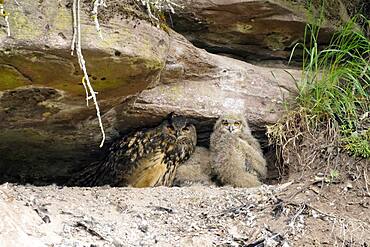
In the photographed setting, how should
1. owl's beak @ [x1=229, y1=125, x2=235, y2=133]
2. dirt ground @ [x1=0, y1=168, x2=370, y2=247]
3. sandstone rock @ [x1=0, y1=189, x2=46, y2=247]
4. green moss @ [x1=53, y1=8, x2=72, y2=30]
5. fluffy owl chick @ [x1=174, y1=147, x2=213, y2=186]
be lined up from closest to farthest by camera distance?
1. sandstone rock @ [x1=0, y1=189, x2=46, y2=247]
2. dirt ground @ [x1=0, y1=168, x2=370, y2=247]
3. green moss @ [x1=53, y1=8, x2=72, y2=30]
4. owl's beak @ [x1=229, y1=125, x2=235, y2=133]
5. fluffy owl chick @ [x1=174, y1=147, x2=213, y2=186]

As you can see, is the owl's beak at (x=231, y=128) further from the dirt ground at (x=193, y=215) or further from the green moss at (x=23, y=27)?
the green moss at (x=23, y=27)

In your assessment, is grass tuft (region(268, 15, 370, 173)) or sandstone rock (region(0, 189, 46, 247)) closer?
sandstone rock (region(0, 189, 46, 247))

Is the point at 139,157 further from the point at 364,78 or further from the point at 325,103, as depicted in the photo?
the point at 364,78

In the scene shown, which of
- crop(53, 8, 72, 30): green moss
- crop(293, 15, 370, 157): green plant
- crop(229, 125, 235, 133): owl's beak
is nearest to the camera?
crop(53, 8, 72, 30): green moss

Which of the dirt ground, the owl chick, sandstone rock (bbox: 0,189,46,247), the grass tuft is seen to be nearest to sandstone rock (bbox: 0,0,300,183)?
the owl chick

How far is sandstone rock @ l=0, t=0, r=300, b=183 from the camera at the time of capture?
3.99m

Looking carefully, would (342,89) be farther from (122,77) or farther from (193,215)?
(122,77)

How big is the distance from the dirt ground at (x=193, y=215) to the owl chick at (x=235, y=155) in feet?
1.78

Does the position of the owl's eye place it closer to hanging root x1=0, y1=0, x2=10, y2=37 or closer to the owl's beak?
the owl's beak

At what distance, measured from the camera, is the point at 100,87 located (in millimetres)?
4320

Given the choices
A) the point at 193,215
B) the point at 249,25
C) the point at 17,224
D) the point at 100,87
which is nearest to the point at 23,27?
the point at 100,87

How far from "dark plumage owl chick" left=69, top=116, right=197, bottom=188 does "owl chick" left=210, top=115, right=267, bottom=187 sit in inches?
9.7

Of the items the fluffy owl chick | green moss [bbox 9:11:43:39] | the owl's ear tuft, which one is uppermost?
green moss [bbox 9:11:43:39]

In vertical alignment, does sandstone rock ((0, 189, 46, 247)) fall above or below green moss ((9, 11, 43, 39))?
below
